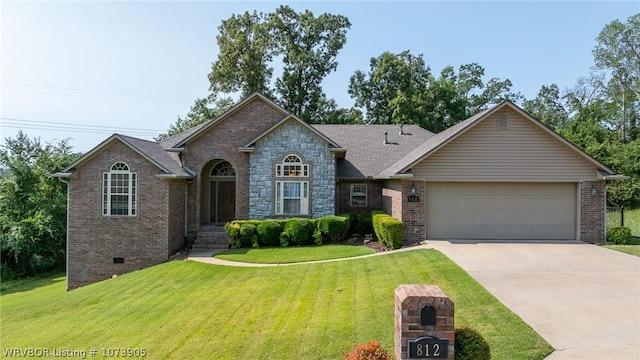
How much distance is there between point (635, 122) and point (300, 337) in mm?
47993

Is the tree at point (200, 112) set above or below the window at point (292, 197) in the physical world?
above

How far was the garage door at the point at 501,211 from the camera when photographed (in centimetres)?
1396

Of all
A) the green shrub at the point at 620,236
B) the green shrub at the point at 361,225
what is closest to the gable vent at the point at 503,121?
the green shrub at the point at 620,236

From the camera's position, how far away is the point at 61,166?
22422mm

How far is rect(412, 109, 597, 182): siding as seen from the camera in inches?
536

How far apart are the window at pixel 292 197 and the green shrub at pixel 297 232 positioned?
4.55 ft

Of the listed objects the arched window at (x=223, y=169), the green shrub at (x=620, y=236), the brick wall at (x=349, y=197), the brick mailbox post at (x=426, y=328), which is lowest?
the green shrub at (x=620, y=236)

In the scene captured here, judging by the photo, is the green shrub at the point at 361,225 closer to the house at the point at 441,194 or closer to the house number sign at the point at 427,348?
the house at the point at 441,194

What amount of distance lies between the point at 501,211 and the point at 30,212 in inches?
915

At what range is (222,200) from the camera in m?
17.9

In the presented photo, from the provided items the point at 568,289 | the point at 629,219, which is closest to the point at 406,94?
the point at 629,219

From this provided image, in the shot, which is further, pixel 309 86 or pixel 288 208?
pixel 309 86

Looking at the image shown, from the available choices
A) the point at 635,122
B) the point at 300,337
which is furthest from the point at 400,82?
the point at 300,337

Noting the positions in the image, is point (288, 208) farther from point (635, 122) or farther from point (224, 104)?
point (635, 122)
